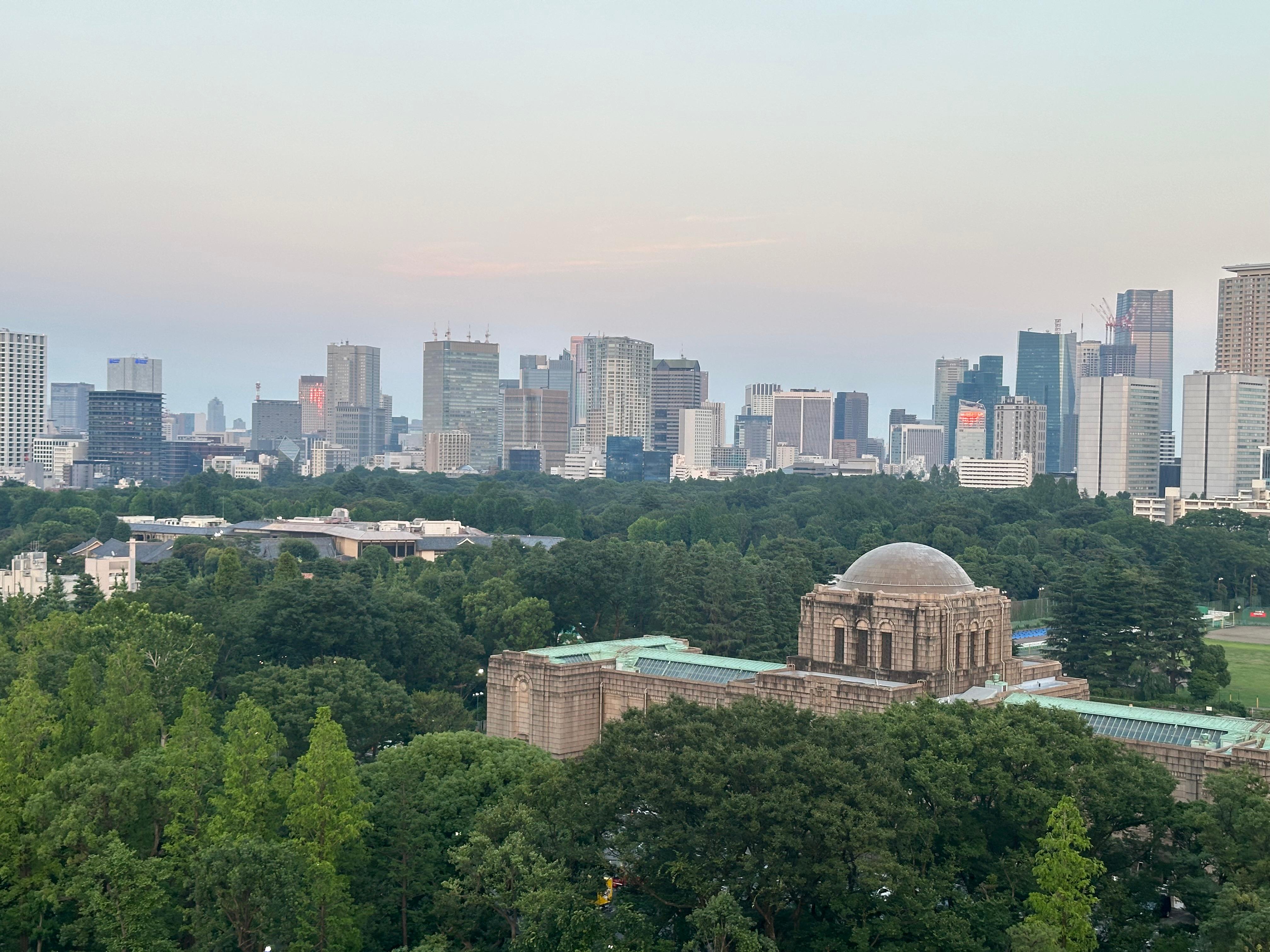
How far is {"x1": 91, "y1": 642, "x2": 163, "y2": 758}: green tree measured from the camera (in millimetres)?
45250

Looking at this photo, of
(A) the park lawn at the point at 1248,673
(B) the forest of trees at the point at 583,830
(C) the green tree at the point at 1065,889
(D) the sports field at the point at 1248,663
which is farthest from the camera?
(D) the sports field at the point at 1248,663

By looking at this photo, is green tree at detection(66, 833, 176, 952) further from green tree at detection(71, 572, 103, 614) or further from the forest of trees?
green tree at detection(71, 572, 103, 614)

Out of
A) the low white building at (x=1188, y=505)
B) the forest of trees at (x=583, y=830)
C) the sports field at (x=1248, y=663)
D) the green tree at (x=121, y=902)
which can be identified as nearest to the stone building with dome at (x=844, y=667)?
the forest of trees at (x=583, y=830)

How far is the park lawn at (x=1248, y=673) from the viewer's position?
74438 millimetres

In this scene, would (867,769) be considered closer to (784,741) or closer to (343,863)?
(784,741)

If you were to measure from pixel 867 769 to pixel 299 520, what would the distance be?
120 m

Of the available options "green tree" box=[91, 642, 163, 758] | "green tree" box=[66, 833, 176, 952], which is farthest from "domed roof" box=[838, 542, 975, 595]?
"green tree" box=[66, 833, 176, 952]

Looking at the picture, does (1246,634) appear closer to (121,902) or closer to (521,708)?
(521,708)

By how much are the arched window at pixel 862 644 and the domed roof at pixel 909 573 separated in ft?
4.46

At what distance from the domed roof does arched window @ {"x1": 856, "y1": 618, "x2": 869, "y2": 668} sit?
136 cm

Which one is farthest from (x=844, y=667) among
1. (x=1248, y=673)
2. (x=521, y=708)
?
(x=1248, y=673)

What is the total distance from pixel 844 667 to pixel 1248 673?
4072 centimetres

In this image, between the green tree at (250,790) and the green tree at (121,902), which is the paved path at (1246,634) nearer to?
the green tree at (250,790)

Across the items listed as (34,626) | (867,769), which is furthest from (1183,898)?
(34,626)
